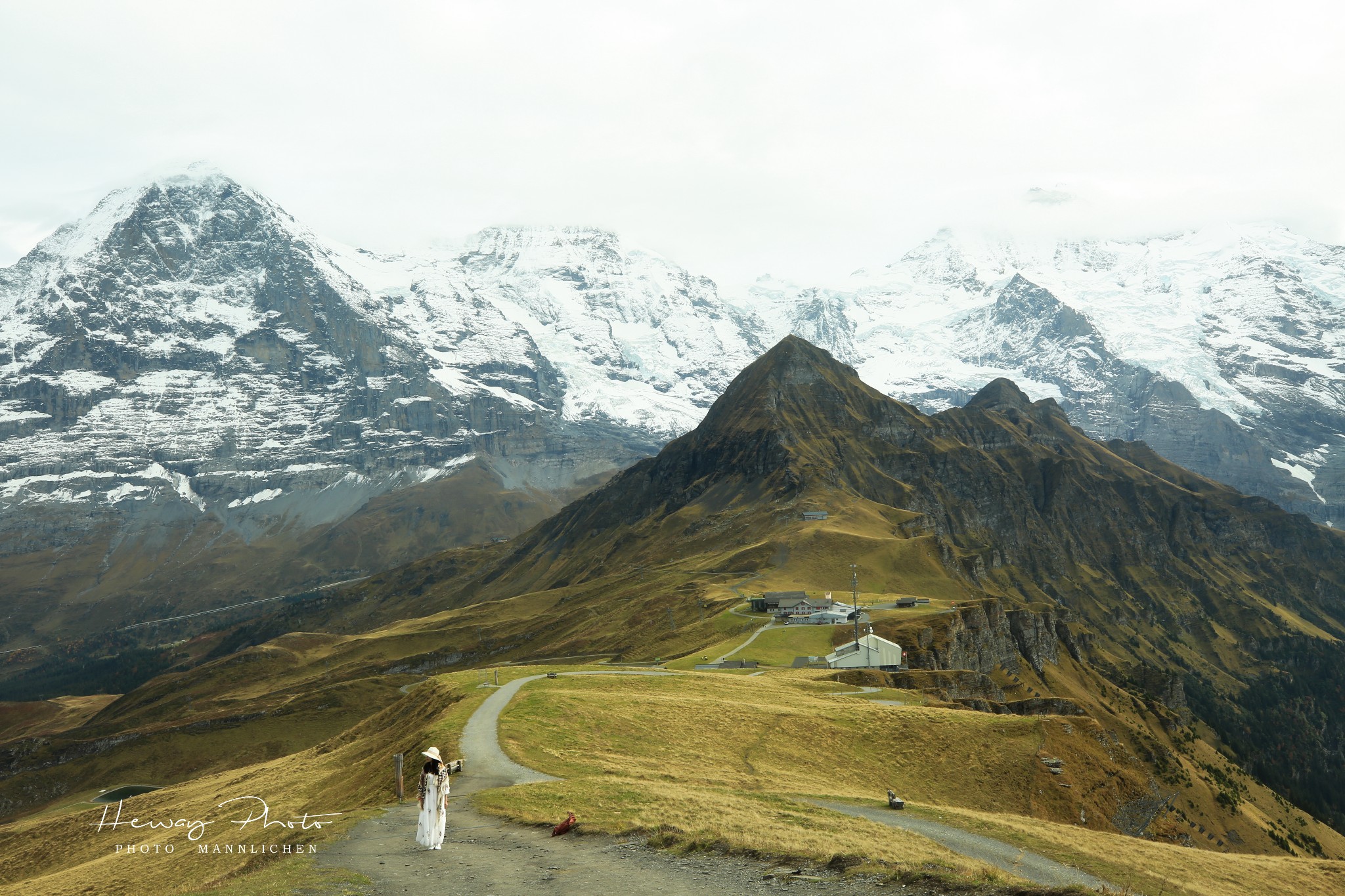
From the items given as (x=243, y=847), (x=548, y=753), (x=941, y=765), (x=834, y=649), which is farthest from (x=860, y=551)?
(x=243, y=847)

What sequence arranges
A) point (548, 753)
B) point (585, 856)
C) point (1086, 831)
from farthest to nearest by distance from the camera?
point (548, 753)
point (1086, 831)
point (585, 856)

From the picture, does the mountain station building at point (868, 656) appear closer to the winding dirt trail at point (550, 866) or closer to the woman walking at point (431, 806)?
the winding dirt trail at point (550, 866)

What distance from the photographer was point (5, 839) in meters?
97.3

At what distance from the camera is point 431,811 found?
3000 centimetres

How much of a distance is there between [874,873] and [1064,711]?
84.0 meters

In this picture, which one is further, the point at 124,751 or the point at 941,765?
the point at 124,751

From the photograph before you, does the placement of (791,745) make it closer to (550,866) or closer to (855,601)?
(550,866)

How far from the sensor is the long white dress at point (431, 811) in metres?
30.0

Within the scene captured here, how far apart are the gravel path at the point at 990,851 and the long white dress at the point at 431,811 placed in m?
16.8

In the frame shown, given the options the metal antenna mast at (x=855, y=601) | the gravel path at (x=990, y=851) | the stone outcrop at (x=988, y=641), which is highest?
the gravel path at (x=990, y=851)

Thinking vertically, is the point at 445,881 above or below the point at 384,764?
above

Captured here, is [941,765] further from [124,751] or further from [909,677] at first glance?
[124,751]
